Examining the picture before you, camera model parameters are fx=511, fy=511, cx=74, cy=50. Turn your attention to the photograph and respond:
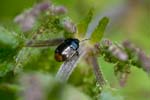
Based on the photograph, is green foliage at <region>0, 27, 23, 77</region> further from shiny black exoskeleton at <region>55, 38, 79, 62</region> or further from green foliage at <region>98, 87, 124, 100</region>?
green foliage at <region>98, 87, 124, 100</region>

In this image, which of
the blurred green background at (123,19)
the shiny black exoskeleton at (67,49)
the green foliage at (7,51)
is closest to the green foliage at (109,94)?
the shiny black exoskeleton at (67,49)

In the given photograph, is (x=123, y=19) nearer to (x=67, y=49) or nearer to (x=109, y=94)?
(x=67, y=49)

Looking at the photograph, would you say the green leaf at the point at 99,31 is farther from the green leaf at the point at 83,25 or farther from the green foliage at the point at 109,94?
the green foliage at the point at 109,94

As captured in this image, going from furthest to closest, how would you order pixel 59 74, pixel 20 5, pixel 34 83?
pixel 20 5 → pixel 59 74 → pixel 34 83

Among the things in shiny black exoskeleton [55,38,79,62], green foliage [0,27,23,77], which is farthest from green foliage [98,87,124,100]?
green foliage [0,27,23,77]

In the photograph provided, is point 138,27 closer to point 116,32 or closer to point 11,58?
point 116,32

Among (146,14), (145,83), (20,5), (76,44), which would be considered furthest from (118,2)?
(76,44)

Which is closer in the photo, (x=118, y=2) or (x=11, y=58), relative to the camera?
(x=11, y=58)
